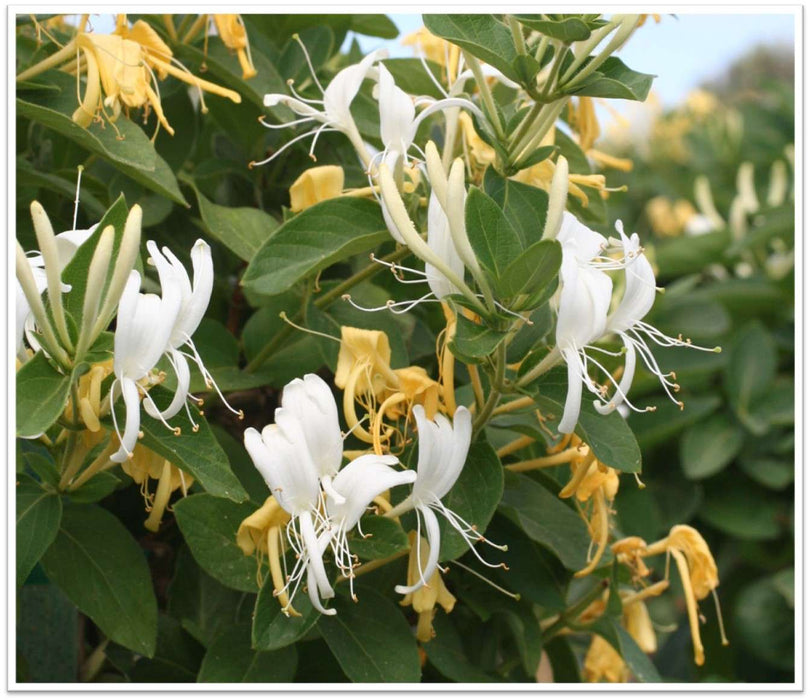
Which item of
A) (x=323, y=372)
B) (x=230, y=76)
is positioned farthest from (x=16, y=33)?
(x=323, y=372)

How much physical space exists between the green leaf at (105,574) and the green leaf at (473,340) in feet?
0.86

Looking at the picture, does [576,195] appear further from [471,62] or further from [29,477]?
[29,477]

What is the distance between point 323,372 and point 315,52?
239 mm

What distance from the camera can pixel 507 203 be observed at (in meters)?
0.58

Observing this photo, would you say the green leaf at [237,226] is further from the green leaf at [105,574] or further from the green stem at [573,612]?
the green stem at [573,612]

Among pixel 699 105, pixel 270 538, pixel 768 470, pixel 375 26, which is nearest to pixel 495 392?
pixel 270 538

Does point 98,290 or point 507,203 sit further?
point 507,203

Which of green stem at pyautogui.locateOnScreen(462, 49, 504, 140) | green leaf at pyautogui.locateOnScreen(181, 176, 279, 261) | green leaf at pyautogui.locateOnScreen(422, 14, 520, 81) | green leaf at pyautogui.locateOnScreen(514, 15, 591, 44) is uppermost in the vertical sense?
green leaf at pyautogui.locateOnScreen(514, 15, 591, 44)

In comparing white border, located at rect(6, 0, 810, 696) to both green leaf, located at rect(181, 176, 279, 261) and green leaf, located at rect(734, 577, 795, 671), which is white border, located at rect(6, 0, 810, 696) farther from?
green leaf, located at rect(734, 577, 795, 671)

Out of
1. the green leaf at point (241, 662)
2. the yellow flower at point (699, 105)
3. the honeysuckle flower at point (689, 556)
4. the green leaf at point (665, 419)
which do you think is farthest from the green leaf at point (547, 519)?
the yellow flower at point (699, 105)

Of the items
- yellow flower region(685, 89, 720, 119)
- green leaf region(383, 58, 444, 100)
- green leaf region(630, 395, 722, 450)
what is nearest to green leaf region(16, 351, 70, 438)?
green leaf region(383, 58, 444, 100)

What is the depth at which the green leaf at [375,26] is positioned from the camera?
85cm

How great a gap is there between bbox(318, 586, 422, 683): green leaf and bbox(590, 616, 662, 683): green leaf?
18cm

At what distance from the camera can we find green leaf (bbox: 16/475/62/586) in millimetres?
588
